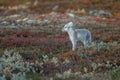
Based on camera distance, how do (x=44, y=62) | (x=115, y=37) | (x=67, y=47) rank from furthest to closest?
(x=115, y=37) < (x=67, y=47) < (x=44, y=62)

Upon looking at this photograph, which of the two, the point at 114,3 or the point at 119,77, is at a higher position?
the point at 119,77

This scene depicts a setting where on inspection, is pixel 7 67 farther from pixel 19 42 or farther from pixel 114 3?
→ pixel 114 3

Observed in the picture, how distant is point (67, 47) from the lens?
22.3 m

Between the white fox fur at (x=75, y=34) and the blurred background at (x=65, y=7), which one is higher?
the white fox fur at (x=75, y=34)

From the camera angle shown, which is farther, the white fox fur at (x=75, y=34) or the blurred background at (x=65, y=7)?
the blurred background at (x=65, y=7)

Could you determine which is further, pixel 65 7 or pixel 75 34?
pixel 65 7

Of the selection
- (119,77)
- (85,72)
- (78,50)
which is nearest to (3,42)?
(78,50)

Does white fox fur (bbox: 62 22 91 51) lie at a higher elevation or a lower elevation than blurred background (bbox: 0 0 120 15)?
higher

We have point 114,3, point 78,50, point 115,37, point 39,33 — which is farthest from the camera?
point 114,3

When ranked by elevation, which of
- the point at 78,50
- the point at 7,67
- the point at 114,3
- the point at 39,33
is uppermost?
the point at 7,67

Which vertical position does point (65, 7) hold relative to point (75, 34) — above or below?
below

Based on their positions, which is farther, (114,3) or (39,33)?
(114,3)

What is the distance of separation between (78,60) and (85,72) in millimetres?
1872

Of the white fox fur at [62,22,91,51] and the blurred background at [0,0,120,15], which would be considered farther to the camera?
the blurred background at [0,0,120,15]
